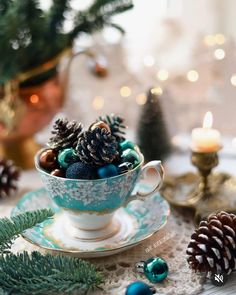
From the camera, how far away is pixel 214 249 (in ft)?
2.10

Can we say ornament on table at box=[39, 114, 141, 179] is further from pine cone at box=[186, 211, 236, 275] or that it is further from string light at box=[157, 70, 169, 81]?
string light at box=[157, 70, 169, 81]

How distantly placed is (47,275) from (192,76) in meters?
0.60

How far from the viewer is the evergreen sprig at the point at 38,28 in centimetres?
88

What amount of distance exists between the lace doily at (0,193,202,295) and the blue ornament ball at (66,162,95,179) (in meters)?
0.11

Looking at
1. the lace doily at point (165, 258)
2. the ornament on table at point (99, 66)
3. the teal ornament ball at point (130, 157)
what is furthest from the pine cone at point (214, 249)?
the ornament on table at point (99, 66)

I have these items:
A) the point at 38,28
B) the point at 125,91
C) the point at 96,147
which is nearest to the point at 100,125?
the point at 96,147

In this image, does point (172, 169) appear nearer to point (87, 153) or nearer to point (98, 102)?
point (98, 102)

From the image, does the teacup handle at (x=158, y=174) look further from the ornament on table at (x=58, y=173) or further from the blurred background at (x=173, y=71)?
the blurred background at (x=173, y=71)

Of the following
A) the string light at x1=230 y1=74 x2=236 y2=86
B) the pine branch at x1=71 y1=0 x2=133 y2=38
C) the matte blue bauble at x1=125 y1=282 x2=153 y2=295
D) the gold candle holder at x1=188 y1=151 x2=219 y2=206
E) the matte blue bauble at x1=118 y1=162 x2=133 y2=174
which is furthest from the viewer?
the string light at x1=230 y1=74 x2=236 y2=86

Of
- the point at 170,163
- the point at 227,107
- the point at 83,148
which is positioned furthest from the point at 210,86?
the point at 83,148

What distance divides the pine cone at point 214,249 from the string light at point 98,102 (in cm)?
52

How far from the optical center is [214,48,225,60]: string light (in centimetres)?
107

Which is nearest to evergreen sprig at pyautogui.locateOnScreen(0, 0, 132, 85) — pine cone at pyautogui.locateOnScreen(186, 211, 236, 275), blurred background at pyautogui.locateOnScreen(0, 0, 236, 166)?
blurred background at pyautogui.locateOnScreen(0, 0, 236, 166)

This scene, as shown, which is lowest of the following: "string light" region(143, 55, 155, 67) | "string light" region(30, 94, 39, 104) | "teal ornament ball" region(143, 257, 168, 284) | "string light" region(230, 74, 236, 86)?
"teal ornament ball" region(143, 257, 168, 284)
